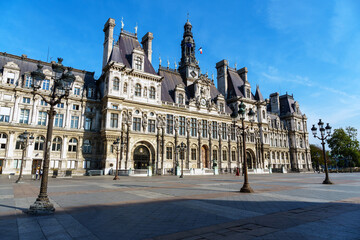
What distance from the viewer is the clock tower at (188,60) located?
5300 centimetres

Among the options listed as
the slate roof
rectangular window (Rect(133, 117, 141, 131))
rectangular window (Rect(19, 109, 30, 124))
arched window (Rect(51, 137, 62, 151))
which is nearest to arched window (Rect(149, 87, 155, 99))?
the slate roof

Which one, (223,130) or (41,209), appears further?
(223,130)

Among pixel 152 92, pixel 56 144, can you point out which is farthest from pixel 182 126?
pixel 56 144

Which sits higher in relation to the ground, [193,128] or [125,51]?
[125,51]

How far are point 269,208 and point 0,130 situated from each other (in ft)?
120

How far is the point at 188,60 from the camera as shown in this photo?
5381cm

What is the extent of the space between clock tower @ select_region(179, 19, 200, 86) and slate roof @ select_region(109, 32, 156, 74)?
10876 millimetres

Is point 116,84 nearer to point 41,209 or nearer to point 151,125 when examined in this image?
point 151,125

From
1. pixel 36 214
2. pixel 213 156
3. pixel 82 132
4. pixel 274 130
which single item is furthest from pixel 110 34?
pixel 274 130

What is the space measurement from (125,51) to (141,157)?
67.2ft

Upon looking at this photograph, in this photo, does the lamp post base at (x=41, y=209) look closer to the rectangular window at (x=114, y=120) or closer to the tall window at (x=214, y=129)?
the rectangular window at (x=114, y=120)

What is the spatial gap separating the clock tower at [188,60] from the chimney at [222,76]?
9.35 m

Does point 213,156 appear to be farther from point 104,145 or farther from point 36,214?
point 36,214

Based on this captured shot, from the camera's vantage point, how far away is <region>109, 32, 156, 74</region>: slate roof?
130 feet
